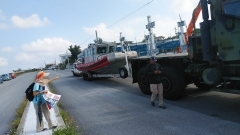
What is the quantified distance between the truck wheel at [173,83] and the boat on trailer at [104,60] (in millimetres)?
4276

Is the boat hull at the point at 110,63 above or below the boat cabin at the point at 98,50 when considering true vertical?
below

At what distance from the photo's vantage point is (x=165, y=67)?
26.0 ft

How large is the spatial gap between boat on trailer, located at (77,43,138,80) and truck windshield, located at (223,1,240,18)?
7.10 m

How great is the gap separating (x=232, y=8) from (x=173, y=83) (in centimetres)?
308

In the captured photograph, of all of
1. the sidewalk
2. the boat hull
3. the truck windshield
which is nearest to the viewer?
the truck windshield

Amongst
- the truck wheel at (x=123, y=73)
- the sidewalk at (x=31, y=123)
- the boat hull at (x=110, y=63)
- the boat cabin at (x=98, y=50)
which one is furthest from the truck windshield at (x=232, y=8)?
the boat cabin at (x=98, y=50)

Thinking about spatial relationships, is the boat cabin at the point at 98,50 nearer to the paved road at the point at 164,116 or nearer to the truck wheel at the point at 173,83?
the paved road at the point at 164,116

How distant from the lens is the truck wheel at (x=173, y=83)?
24.3 ft

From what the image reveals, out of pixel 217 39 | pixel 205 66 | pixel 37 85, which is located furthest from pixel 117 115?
pixel 217 39

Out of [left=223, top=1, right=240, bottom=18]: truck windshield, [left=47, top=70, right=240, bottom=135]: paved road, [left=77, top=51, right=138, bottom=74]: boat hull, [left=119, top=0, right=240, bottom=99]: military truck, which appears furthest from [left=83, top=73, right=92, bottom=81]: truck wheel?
[left=223, top=1, right=240, bottom=18]: truck windshield

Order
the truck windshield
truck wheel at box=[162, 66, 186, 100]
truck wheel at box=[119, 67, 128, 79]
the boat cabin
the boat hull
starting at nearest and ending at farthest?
the truck windshield → truck wheel at box=[162, 66, 186, 100] → truck wheel at box=[119, 67, 128, 79] → the boat hull → the boat cabin

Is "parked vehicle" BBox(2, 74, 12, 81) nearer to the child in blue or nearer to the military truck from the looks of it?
the child in blue

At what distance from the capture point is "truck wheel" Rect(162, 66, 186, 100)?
7.41 meters

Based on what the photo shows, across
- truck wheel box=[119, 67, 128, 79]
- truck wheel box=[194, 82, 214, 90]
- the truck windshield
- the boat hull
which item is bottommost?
truck wheel box=[194, 82, 214, 90]
